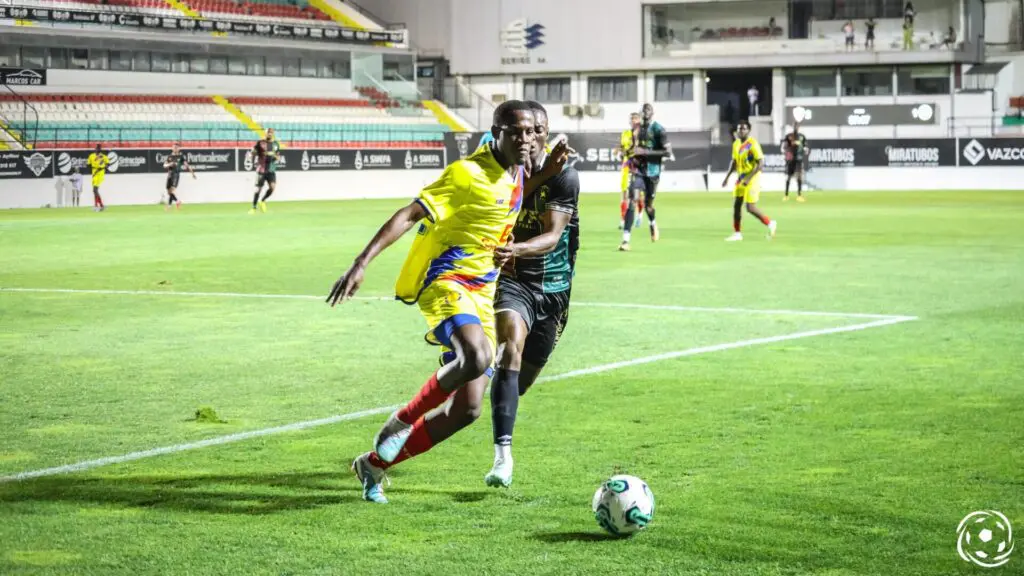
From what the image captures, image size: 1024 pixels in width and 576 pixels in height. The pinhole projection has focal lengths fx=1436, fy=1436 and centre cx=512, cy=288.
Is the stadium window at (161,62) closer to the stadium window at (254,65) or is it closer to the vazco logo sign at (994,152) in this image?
the stadium window at (254,65)

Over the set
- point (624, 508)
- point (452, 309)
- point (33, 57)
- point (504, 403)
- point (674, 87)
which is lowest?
point (624, 508)

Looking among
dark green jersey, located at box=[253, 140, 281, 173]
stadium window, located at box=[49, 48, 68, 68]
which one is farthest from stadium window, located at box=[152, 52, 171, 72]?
dark green jersey, located at box=[253, 140, 281, 173]

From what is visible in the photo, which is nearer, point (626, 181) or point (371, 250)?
point (371, 250)

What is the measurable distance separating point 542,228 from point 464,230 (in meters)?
0.85

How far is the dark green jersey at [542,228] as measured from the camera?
7363 mm

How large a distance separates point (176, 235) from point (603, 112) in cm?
4219

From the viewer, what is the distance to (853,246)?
2461 cm

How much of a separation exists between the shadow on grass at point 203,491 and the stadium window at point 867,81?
6210cm

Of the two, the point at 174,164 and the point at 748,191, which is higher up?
the point at 174,164

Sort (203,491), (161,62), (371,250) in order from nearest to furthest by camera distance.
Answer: (371,250)
(203,491)
(161,62)

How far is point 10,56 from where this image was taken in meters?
49.9

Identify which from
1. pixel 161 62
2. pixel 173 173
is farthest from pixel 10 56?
pixel 173 173

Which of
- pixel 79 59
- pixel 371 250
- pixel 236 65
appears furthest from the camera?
pixel 236 65

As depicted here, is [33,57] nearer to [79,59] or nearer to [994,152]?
[79,59]
